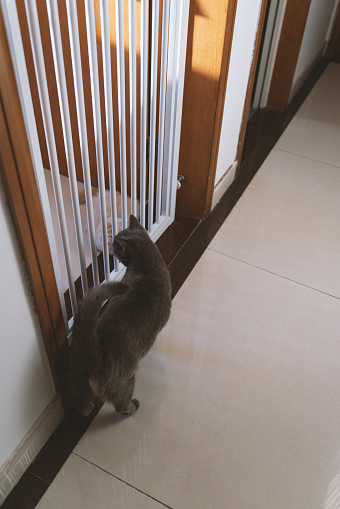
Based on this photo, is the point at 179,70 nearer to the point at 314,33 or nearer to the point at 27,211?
the point at 27,211

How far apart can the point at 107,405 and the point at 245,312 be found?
602mm

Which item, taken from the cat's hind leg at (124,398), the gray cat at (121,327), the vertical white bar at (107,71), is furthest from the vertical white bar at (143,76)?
the cat's hind leg at (124,398)

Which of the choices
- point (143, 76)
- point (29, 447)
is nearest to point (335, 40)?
point (143, 76)

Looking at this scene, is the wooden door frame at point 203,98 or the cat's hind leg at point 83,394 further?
the wooden door frame at point 203,98

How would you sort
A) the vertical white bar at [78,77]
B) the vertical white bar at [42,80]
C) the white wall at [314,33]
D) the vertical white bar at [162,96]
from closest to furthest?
the vertical white bar at [42,80]
the vertical white bar at [78,77]
the vertical white bar at [162,96]
the white wall at [314,33]

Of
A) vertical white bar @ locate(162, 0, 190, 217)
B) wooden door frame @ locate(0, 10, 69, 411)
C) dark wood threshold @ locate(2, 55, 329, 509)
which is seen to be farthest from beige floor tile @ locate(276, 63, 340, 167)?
wooden door frame @ locate(0, 10, 69, 411)

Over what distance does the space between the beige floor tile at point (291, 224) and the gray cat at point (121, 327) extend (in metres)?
0.67

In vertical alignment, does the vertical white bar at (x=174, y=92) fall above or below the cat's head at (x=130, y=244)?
above

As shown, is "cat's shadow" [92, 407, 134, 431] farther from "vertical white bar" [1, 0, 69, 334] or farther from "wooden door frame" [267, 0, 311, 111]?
"wooden door frame" [267, 0, 311, 111]

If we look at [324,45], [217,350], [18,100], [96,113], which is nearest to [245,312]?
[217,350]

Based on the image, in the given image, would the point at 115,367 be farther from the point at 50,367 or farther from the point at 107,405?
the point at 107,405

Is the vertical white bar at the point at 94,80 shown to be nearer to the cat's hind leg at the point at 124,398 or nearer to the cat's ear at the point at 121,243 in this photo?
the cat's ear at the point at 121,243

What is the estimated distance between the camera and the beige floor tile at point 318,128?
2381mm

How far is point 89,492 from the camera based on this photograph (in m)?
1.12
